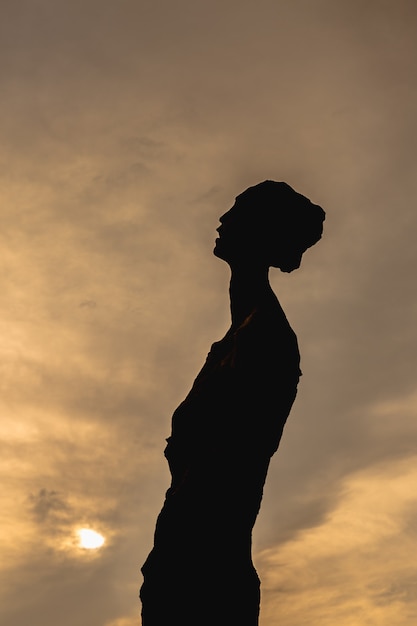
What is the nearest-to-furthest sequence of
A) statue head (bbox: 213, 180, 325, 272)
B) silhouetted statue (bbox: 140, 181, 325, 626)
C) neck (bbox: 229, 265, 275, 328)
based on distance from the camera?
silhouetted statue (bbox: 140, 181, 325, 626)
neck (bbox: 229, 265, 275, 328)
statue head (bbox: 213, 180, 325, 272)

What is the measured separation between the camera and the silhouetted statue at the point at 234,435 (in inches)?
478

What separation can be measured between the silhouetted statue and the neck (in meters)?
0.02

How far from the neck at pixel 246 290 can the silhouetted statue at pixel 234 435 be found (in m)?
0.02

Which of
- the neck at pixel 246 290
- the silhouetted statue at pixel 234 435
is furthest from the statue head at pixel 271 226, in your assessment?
the neck at pixel 246 290

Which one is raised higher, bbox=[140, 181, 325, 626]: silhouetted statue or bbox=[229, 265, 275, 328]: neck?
bbox=[229, 265, 275, 328]: neck

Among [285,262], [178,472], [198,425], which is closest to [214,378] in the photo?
[198,425]

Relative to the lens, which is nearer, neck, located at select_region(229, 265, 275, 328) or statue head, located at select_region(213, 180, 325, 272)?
neck, located at select_region(229, 265, 275, 328)

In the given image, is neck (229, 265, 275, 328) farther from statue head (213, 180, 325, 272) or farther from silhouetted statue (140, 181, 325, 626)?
statue head (213, 180, 325, 272)

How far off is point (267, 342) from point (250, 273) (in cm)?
207

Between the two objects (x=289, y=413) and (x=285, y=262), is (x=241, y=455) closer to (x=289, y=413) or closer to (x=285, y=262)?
(x=289, y=413)

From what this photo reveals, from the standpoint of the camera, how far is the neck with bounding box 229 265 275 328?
49.3 feet

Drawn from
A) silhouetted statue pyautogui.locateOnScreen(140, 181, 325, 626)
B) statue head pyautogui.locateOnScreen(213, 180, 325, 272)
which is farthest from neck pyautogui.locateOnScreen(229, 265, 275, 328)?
statue head pyautogui.locateOnScreen(213, 180, 325, 272)

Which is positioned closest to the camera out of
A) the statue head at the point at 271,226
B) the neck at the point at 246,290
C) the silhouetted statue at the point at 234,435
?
the silhouetted statue at the point at 234,435

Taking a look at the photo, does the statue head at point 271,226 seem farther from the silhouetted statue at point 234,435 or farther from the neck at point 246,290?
the neck at point 246,290
